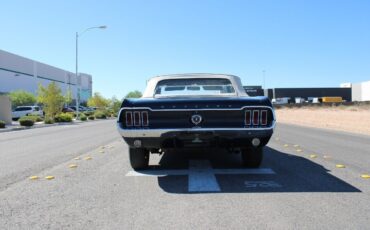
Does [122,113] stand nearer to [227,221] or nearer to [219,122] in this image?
[219,122]

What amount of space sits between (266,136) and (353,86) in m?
131

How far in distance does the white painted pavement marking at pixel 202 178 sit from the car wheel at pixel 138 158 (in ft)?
2.75

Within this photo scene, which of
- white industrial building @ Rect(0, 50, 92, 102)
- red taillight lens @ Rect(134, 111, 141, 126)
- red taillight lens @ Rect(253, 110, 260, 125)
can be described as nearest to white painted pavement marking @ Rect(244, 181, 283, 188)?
red taillight lens @ Rect(253, 110, 260, 125)

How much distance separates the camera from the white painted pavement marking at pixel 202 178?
6509 mm

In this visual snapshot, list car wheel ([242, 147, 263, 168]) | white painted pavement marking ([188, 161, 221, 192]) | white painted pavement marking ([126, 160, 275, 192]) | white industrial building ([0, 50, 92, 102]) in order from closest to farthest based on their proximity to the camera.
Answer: white painted pavement marking ([188, 161, 221, 192]) → white painted pavement marking ([126, 160, 275, 192]) → car wheel ([242, 147, 263, 168]) → white industrial building ([0, 50, 92, 102])

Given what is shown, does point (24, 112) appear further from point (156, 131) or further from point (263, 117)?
point (263, 117)

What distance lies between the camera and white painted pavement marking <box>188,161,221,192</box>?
6.51 meters

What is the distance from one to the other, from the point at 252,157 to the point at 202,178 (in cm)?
124

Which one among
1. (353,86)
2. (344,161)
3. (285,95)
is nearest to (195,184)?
(344,161)

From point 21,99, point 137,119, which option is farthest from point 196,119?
point 21,99

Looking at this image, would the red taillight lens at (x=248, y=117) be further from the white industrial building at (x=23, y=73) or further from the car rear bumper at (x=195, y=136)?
the white industrial building at (x=23, y=73)

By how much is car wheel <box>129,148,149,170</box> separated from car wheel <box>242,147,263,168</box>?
175cm

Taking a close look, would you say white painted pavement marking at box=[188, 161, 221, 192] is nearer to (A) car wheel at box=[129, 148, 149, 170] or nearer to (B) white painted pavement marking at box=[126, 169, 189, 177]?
(B) white painted pavement marking at box=[126, 169, 189, 177]

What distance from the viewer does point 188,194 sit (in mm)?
6164
